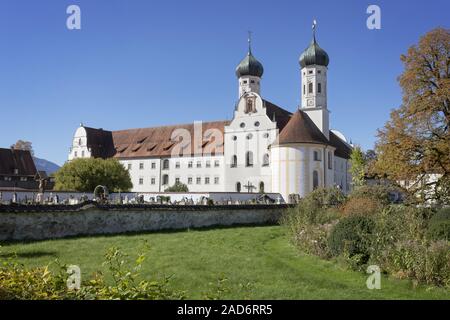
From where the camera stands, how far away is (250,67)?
6119cm

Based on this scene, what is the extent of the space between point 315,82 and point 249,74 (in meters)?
9.07

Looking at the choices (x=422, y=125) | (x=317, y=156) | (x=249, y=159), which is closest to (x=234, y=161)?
(x=249, y=159)

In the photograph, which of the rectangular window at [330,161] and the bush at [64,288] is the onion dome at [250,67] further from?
the bush at [64,288]

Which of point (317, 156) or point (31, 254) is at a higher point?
point (317, 156)

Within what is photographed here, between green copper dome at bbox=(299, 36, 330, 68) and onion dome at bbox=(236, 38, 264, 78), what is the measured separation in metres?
5.96

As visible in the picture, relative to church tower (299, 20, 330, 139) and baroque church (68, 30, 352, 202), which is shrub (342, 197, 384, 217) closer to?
baroque church (68, 30, 352, 202)

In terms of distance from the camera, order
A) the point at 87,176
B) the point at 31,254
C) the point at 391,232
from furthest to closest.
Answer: the point at 87,176
the point at 31,254
the point at 391,232

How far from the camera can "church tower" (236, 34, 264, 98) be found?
6125 centimetres

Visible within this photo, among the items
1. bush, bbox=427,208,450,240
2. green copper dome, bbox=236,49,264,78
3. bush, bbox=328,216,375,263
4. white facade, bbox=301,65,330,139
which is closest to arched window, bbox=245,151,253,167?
white facade, bbox=301,65,330,139

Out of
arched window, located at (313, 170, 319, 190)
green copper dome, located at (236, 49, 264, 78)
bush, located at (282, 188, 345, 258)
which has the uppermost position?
green copper dome, located at (236, 49, 264, 78)

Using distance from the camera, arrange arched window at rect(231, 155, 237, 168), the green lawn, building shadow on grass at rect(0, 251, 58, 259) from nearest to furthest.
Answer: the green lawn → building shadow on grass at rect(0, 251, 58, 259) → arched window at rect(231, 155, 237, 168)

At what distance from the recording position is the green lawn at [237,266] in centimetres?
1044

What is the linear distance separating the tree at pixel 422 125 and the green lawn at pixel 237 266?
6.35 meters

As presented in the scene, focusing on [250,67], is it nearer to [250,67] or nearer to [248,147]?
[250,67]
